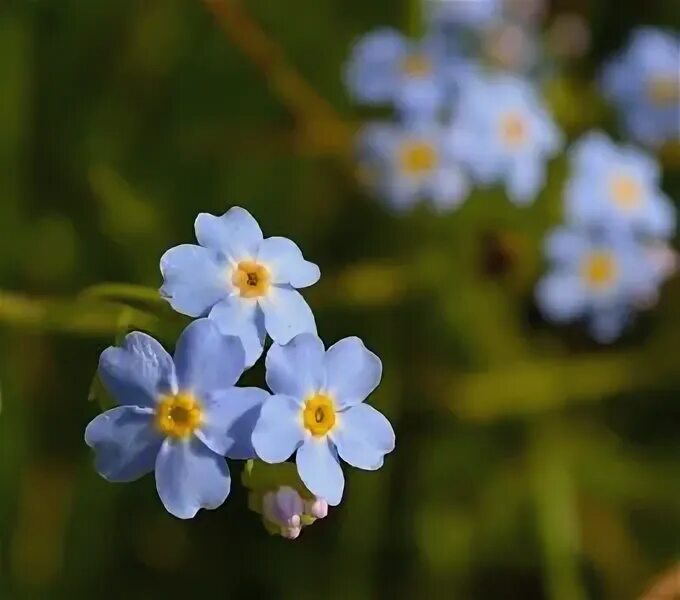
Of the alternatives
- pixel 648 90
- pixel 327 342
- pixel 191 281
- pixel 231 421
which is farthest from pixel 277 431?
pixel 648 90

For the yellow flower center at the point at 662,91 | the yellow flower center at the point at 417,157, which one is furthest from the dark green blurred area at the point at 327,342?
the yellow flower center at the point at 662,91

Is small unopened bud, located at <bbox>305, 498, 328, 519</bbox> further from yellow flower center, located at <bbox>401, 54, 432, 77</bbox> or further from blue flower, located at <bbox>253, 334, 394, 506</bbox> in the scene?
yellow flower center, located at <bbox>401, 54, 432, 77</bbox>

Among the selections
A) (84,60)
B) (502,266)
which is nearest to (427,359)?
(502,266)

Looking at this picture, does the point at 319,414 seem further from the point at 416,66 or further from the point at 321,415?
the point at 416,66

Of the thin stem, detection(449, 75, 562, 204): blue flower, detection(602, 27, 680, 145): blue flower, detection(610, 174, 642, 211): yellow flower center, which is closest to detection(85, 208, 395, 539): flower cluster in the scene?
the thin stem

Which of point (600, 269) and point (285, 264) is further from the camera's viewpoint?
point (600, 269)

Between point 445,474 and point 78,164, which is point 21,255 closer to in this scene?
point 78,164
